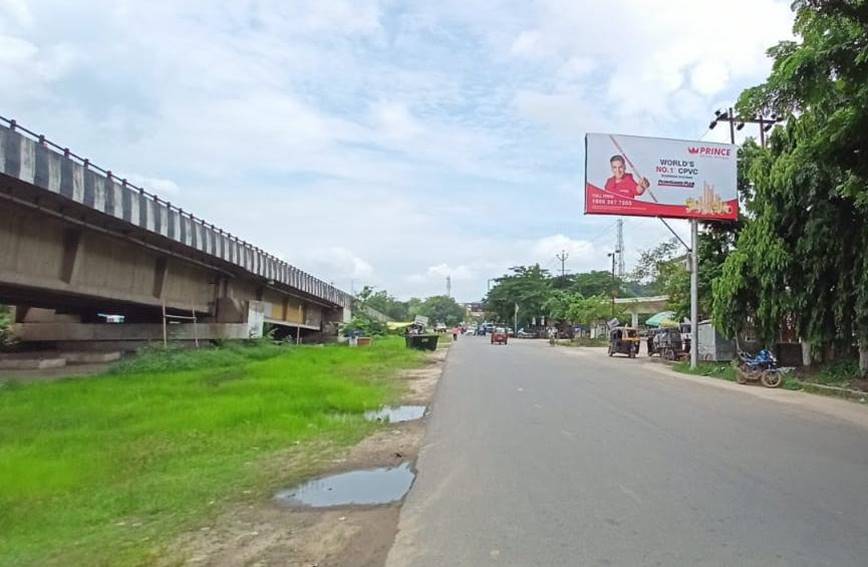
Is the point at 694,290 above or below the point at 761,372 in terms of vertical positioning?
above

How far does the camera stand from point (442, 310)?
560 ft

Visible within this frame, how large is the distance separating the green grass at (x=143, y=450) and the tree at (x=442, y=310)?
479 ft

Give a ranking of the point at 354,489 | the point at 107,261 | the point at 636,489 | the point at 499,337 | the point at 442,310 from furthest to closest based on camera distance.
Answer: the point at 442,310, the point at 499,337, the point at 107,261, the point at 354,489, the point at 636,489

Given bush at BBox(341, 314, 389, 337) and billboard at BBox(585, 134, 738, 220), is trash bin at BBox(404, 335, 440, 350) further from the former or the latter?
billboard at BBox(585, 134, 738, 220)

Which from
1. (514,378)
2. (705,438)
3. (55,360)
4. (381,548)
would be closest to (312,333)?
(55,360)

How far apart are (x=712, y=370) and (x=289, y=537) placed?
2346 cm

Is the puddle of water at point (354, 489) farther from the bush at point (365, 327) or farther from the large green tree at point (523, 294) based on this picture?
the large green tree at point (523, 294)

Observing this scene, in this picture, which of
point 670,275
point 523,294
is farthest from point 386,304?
point 670,275

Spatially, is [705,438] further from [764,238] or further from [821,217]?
[764,238]

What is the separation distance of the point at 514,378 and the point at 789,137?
11197 mm

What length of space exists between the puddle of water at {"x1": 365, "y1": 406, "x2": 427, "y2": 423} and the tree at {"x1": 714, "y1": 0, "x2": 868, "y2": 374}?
7.65 meters

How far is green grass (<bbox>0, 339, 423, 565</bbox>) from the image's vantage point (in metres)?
5.92

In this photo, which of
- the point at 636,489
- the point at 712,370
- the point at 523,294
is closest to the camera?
the point at 636,489

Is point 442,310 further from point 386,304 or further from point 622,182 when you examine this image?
point 622,182
